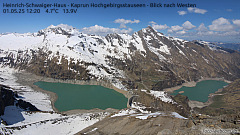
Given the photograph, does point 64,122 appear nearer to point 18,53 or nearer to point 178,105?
point 178,105

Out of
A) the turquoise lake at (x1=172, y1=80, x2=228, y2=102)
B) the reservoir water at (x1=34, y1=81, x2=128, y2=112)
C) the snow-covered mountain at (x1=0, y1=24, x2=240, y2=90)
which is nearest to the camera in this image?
the reservoir water at (x1=34, y1=81, x2=128, y2=112)

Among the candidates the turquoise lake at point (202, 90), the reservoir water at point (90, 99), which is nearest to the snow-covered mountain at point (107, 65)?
the turquoise lake at point (202, 90)

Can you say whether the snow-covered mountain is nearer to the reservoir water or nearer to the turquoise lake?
the turquoise lake

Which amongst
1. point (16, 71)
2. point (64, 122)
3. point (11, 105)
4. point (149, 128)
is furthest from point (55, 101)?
point (16, 71)

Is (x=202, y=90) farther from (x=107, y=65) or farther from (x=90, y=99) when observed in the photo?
(x=90, y=99)

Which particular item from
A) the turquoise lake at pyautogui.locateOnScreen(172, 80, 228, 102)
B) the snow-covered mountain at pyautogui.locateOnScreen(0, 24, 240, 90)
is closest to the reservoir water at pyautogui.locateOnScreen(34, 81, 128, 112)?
the snow-covered mountain at pyautogui.locateOnScreen(0, 24, 240, 90)

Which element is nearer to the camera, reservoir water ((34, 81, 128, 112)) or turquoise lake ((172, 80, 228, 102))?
reservoir water ((34, 81, 128, 112))
